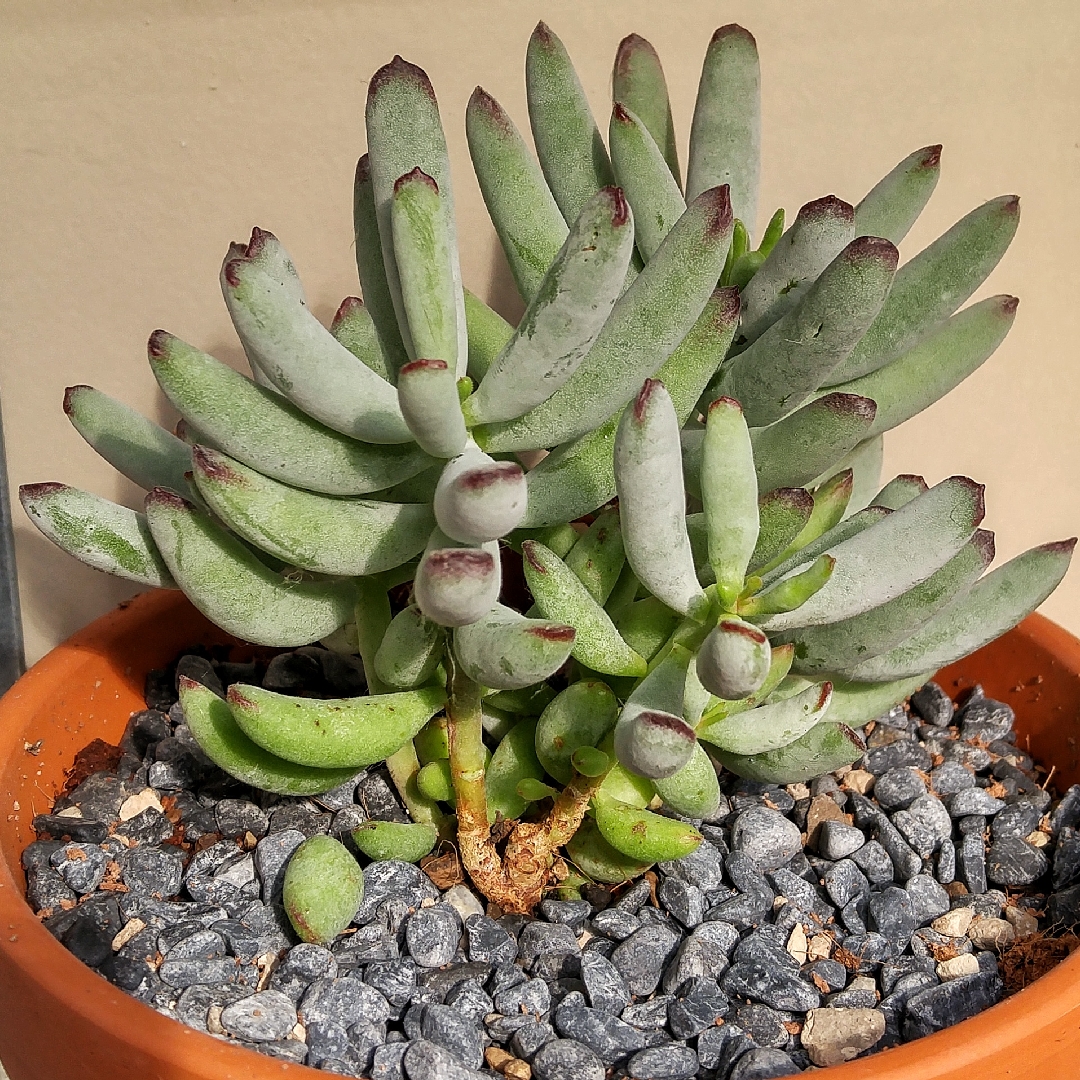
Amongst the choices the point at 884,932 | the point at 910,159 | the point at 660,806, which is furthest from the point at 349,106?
the point at 884,932

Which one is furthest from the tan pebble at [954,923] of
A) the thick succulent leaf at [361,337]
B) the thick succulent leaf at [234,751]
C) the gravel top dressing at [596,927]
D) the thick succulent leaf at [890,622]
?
the thick succulent leaf at [361,337]

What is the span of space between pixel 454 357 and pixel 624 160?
0.24m

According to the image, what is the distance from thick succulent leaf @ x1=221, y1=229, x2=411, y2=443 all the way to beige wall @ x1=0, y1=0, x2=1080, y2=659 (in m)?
0.53

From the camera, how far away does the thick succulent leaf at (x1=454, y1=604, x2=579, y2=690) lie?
Result: 1.92 ft

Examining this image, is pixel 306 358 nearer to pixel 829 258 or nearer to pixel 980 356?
pixel 829 258

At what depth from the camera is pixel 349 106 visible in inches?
44.0

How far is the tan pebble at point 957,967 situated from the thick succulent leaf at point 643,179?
1.78 feet

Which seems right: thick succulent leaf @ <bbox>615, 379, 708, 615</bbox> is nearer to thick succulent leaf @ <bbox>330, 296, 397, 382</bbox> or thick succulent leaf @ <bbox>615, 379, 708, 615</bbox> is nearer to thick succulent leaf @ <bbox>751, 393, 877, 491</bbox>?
thick succulent leaf @ <bbox>751, 393, 877, 491</bbox>

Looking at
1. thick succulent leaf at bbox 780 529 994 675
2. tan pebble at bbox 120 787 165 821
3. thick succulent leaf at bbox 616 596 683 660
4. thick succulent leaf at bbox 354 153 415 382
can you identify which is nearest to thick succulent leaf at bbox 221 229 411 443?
thick succulent leaf at bbox 354 153 415 382

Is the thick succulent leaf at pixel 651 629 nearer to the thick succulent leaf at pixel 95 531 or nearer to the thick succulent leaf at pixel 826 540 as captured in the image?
the thick succulent leaf at pixel 826 540

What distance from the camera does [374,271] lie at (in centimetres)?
76

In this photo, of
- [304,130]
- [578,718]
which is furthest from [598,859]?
[304,130]

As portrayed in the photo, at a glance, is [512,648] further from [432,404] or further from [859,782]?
[859,782]

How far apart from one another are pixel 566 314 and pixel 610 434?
4.8 inches
